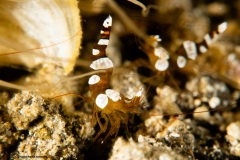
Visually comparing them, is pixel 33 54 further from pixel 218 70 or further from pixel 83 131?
pixel 218 70

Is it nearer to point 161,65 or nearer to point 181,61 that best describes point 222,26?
point 181,61

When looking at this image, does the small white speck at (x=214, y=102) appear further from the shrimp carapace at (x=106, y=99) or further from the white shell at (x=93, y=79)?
the white shell at (x=93, y=79)

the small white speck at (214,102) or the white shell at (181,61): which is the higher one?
the white shell at (181,61)

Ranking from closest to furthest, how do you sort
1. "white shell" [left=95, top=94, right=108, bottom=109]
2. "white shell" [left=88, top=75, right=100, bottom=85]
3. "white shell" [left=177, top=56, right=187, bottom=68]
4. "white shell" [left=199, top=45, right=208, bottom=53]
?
"white shell" [left=95, top=94, right=108, bottom=109] < "white shell" [left=88, top=75, right=100, bottom=85] < "white shell" [left=177, top=56, right=187, bottom=68] < "white shell" [left=199, top=45, right=208, bottom=53]

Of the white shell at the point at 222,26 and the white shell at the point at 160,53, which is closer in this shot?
the white shell at the point at 160,53

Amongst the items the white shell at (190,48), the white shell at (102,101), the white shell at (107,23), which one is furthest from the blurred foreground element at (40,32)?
the white shell at (190,48)

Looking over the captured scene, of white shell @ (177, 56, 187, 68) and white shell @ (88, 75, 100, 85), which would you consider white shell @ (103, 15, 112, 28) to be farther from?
white shell @ (177, 56, 187, 68)

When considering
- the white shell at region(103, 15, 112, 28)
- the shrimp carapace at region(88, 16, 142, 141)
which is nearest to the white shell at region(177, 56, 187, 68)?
the shrimp carapace at region(88, 16, 142, 141)

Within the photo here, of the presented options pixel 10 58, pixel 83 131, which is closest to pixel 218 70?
pixel 83 131
